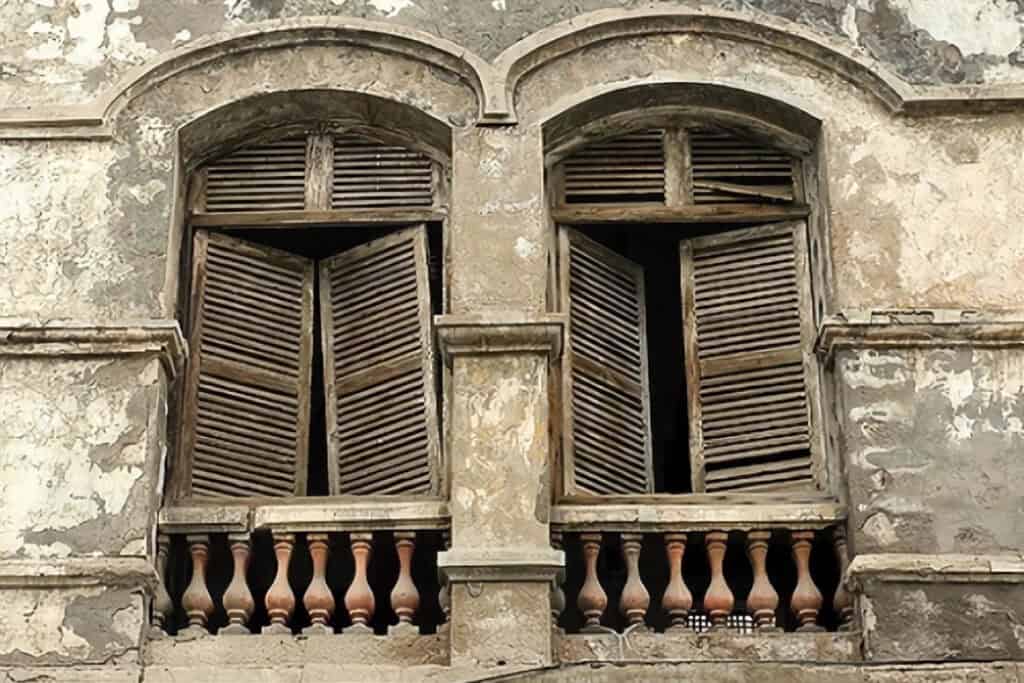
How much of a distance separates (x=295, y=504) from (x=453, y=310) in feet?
3.29

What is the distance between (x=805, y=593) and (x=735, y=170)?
2096 mm

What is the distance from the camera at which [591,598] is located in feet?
31.0

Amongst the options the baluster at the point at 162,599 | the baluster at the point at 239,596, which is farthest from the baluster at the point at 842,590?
the baluster at the point at 162,599

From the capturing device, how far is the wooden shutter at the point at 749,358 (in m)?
10.0

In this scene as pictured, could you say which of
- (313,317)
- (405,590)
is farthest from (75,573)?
(313,317)

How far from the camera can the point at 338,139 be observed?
10.8 meters

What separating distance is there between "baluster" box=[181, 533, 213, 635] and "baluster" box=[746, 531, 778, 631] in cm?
211

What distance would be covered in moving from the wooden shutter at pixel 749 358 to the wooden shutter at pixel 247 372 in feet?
5.41

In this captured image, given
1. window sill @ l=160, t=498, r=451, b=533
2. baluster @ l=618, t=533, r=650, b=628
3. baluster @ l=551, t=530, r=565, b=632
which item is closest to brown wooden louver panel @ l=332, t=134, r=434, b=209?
Result: window sill @ l=160, t=498, r=451, b=533

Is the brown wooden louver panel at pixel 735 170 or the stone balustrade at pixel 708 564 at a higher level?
the brown wooden louver panel at pixel 735 170

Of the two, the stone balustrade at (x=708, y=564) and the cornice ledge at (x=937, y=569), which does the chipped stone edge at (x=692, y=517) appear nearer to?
the stone balustrade at (x=708, y=564)

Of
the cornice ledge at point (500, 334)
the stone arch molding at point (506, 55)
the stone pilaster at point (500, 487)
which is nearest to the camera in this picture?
the stone pilaster at point (500, 487)

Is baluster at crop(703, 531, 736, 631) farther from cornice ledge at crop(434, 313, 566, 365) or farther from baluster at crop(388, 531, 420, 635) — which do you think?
baluster at crop(388, 531, 420, 635)

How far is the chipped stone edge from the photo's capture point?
9586mm
